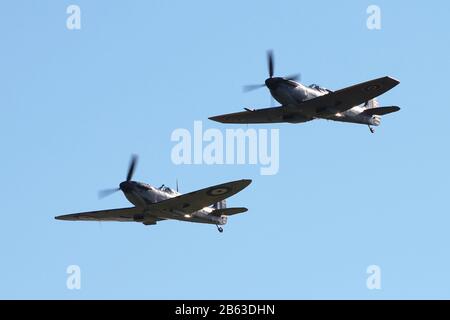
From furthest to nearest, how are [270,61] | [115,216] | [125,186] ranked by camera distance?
[270,61] < [115,216] < [125,186]

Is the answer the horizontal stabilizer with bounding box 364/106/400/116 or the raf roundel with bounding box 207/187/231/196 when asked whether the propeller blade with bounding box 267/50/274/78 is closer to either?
the horizontal stabilizer with bounding box 364/106/400/116

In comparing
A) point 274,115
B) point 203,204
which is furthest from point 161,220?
point 274,115

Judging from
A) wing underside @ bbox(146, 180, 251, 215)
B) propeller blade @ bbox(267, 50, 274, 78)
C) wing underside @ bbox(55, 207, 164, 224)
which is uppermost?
propeller blade @ bbox(267, 50, 274, 78)

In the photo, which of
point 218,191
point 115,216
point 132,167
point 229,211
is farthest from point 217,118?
point 218,191

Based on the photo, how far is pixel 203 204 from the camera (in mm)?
49312

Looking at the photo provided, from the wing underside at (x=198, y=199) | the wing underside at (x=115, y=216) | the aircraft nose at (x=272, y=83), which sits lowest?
the wing underside at (x=115, y=216)

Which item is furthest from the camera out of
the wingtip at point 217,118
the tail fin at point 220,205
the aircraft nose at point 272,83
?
the wingtip at point 217,118

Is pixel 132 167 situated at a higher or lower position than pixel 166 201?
higher

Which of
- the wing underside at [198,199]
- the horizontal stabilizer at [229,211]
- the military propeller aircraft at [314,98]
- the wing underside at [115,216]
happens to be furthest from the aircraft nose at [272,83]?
the wing underside at [115,216]

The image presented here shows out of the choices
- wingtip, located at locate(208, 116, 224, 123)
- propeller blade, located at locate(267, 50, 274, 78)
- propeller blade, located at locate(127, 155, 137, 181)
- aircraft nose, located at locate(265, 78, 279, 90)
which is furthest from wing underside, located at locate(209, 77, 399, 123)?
propeller blade, located at locate(127, 155, 137, 181)

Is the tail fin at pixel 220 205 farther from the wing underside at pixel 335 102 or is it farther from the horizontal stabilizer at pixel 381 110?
the horizontal stabilizer at pixel 381 110

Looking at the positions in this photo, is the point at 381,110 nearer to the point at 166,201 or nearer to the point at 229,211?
the point at 229,211
